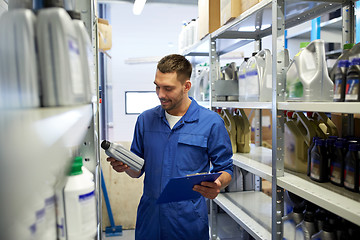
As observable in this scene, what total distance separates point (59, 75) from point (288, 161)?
1758 mm

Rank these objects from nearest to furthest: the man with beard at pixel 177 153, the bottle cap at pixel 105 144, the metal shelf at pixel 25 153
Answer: the metal shelf at pixel 25 153 → the bottle cap at pixel 105 144 → the man with beard at pixel 177 153

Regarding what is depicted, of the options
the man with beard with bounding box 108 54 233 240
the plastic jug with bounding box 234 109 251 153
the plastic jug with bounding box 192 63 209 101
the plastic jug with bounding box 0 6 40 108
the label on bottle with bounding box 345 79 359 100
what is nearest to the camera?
the plastic jug with bounding box 0 6 40 108

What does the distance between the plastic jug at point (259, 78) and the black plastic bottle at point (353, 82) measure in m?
0.81

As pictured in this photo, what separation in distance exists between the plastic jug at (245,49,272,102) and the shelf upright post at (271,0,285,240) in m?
0.40

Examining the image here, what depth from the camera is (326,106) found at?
1.36 metres

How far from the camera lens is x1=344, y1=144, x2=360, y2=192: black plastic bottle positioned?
1.47 m

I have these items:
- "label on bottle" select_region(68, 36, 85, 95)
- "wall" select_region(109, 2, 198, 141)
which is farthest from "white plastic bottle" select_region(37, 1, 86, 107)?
"wall" select_region(109, 2, 198, 141)

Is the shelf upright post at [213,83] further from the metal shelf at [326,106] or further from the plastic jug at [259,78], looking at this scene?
the metal shelf at [326,106]

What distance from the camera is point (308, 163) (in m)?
1.83

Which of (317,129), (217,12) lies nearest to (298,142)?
(317,129)

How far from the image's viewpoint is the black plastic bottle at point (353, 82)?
4.37ft

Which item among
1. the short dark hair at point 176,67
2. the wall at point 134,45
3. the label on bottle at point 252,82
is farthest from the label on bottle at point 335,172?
the wall at point 134,45

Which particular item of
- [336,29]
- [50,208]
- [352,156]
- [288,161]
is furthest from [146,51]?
[50,208]

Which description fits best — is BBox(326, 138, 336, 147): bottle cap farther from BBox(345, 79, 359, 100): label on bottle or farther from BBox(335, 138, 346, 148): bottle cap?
BBox(345, 79, 359, 100): label on bottle
